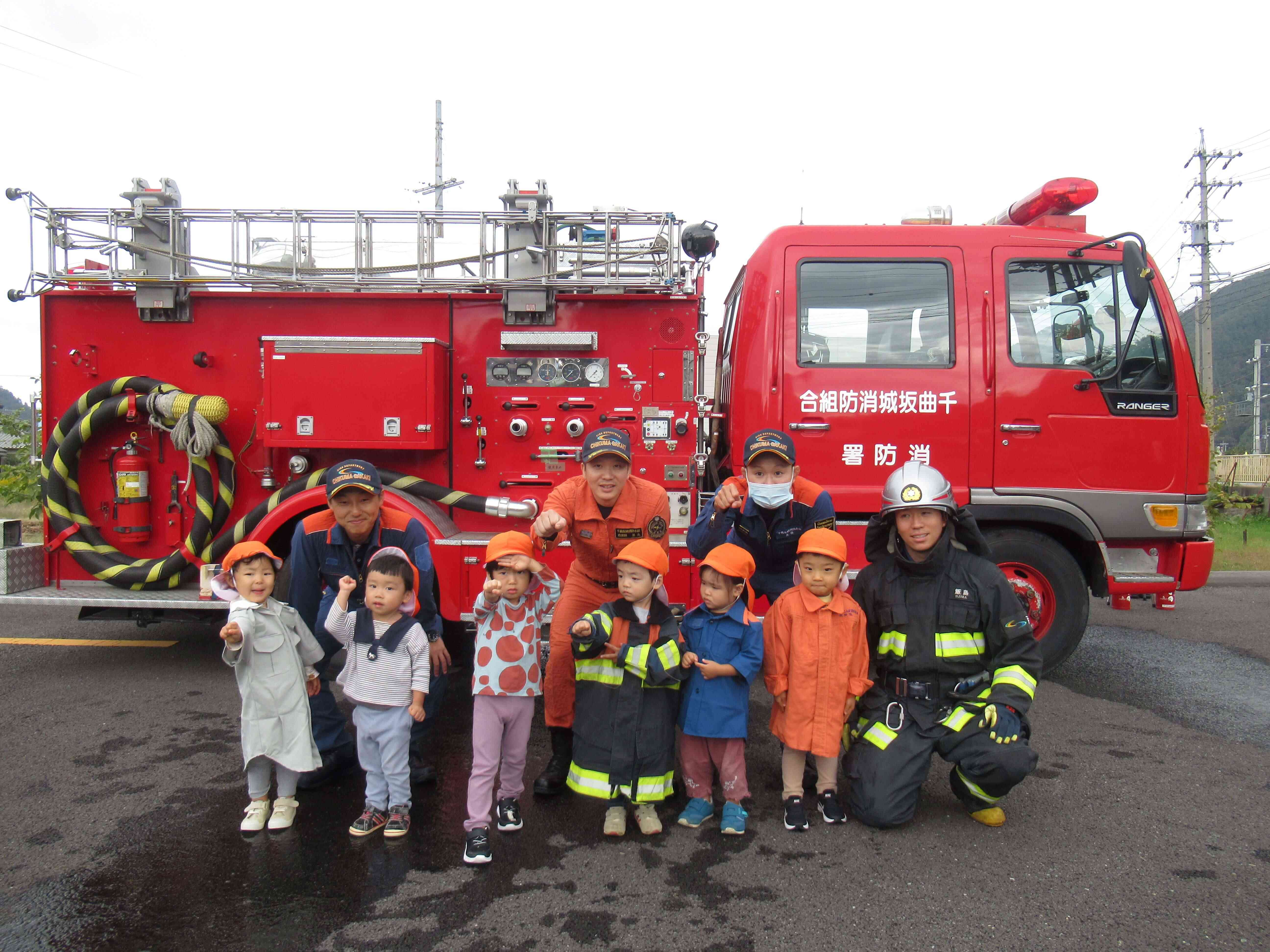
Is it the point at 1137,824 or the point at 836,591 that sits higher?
the point at 836,591

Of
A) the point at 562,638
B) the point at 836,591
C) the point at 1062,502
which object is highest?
the point at 1062,502

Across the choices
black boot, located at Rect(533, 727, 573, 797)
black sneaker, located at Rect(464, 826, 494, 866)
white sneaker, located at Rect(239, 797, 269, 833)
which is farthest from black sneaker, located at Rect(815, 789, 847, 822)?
white sneaker, located at Rect(239, 797, 269, 833)

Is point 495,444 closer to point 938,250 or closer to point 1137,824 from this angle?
point 938,250

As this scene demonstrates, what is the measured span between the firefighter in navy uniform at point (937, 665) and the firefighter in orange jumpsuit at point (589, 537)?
106 cm

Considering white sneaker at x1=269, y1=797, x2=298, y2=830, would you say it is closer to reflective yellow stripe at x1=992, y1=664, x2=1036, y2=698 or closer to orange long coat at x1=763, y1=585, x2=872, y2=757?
orange long coat at x1=763, y1=585, x2=872, y2=757

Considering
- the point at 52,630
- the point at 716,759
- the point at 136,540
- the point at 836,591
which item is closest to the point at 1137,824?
the point at 836,591

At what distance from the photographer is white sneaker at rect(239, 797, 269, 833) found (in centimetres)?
322

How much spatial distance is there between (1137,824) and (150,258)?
20.2ft

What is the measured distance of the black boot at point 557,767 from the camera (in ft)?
11.8

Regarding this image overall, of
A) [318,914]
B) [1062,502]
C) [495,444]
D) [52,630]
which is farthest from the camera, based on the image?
[52,630]

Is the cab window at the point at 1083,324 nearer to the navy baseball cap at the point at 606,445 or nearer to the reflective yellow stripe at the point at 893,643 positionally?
the reflective yellow stripe at the point at 893,643

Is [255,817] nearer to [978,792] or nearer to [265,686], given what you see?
[265,686]

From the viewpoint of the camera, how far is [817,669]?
11.1ft

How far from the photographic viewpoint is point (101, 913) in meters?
2.69
